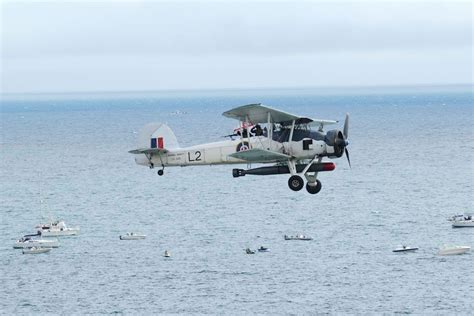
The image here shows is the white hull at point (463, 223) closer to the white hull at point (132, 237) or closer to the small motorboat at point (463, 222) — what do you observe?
the small motorboat at point (463, 222)

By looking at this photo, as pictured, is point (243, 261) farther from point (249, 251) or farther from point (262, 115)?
point (262, 115)

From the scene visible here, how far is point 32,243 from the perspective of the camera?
15038 cm

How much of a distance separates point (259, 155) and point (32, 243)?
101 metres

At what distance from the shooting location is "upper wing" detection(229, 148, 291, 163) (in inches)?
2127

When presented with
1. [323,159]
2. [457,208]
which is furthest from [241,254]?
[323,159]

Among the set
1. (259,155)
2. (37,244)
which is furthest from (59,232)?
(259,155)

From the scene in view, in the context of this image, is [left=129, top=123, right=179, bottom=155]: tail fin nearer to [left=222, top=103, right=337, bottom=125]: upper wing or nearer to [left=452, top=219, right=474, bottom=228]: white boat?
[left=222, top=103, right=337, bottom=125]: upper wing

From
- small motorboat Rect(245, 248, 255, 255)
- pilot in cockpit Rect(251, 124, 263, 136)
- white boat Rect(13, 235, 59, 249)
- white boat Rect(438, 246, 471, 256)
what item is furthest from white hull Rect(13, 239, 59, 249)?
pilot in cockpit Rect(251, 124, 263, 136)

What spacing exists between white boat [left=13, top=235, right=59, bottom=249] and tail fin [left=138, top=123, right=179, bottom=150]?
91670 millimetres

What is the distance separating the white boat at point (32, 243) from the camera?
150 meters

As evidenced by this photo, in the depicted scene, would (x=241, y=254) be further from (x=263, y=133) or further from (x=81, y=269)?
(x=263, y=133)

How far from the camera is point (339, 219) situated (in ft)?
547

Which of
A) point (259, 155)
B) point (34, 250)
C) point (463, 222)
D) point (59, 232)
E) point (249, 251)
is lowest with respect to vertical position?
point (34, 250)

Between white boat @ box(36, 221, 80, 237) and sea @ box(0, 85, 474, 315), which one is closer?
sea @ box(0, 85, 474, 315)
